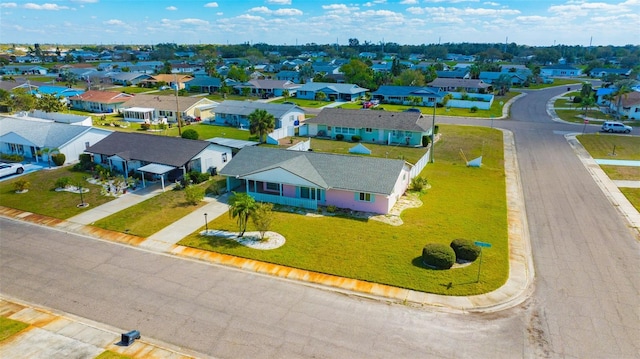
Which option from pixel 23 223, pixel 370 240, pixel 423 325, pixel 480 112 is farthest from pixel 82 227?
pixel 480 112

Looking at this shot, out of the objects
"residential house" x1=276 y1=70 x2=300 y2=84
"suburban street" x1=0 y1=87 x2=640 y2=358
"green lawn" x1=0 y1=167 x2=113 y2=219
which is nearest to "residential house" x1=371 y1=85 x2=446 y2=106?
"residential house" x1=276 y1=70 x2=300 y2=84

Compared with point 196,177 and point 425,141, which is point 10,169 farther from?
point 425,141

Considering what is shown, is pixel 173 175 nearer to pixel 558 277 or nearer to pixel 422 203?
pixel 422 203

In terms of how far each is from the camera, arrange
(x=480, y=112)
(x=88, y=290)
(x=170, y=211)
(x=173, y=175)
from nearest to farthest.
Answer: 1. (x=88, y=290)
2. (x=170, y=211)
3. (x=173, y=175)
4. (x=480, y=112)

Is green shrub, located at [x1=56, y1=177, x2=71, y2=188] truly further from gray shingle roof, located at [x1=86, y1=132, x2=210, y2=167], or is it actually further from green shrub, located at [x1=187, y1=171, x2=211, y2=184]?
green shrub, located at [x1=187, y1=171, x2=211, y2=184]

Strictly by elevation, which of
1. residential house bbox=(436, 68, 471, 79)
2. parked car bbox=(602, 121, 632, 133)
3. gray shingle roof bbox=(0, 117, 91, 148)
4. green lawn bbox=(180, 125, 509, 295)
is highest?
residential house bbox=(436, 68, 471, 79)

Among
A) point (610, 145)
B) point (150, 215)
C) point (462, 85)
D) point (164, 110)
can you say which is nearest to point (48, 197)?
point (150, 215)
